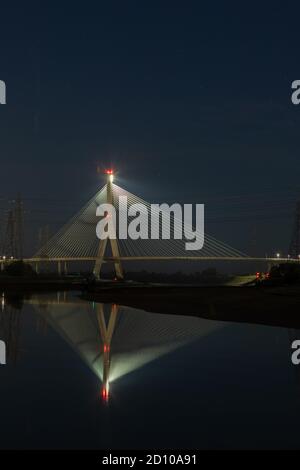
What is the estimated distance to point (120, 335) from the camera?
16688 millimetres

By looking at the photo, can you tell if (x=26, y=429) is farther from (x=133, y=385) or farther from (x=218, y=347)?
(x=218, y=347)

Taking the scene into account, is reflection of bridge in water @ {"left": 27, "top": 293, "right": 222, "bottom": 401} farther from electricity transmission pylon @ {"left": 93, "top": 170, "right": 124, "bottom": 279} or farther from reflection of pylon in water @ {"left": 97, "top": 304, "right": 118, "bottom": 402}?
electricity transmission pylon @ {"left": 93, "top": 170, "right": 124, "bottom": 279}

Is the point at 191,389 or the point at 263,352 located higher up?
the point at 263,352

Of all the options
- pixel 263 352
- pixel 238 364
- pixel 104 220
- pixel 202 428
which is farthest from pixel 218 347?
pixel 104 220

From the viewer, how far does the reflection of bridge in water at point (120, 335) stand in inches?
444

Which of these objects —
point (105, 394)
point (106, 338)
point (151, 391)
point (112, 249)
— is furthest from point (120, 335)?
point (112, 249)

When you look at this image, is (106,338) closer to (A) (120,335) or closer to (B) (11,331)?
(A) (120,335)

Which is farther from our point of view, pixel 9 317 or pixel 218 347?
pixel 9 317

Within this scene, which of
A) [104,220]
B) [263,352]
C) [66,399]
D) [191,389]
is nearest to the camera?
[66,399]

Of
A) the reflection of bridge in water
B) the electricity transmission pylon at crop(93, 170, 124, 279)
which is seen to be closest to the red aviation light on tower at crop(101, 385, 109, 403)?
the reflection of bridge in water

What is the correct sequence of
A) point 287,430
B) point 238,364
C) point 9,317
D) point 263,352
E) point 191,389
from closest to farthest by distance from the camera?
point 287,430 < point 191,389 < point 238,364 < point 263,352 < point 9,317

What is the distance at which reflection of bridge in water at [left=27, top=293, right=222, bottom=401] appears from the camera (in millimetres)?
11266
